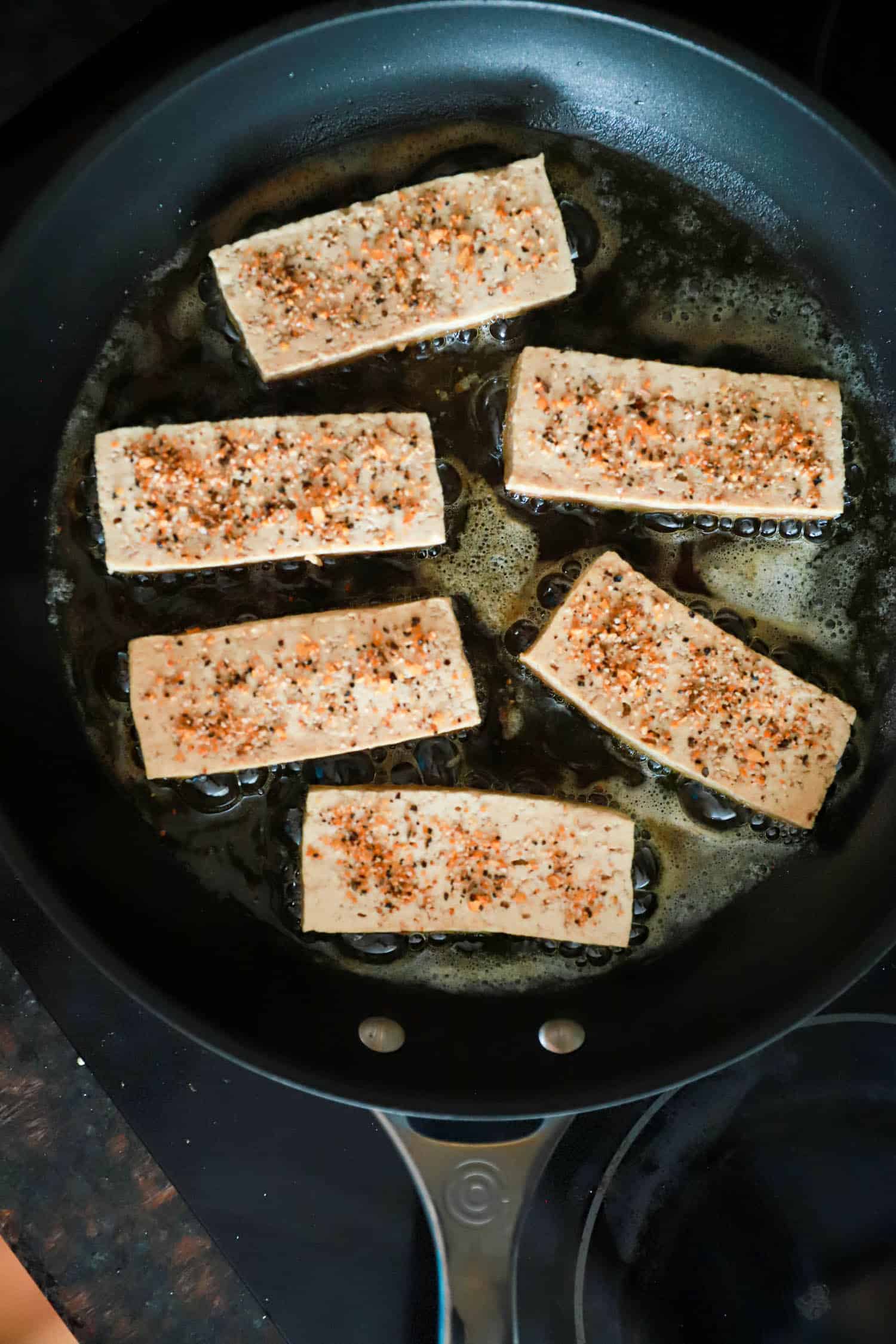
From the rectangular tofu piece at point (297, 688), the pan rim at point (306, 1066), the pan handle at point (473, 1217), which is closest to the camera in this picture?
the pan rim at point (306, 1066)

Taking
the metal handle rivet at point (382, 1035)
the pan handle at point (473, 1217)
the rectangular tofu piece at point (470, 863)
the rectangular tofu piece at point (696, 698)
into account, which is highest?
the rectangular tofu piece at point (696, 698)

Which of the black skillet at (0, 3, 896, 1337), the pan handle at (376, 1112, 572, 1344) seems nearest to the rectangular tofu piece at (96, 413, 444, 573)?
the black skillet at (0, 3, 896, 1337)

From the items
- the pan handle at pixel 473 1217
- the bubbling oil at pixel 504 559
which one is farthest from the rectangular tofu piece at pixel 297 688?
the pan handle at pixel 473 1217

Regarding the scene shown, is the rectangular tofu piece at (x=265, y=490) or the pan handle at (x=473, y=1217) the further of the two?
the rectangular tofu piece at (x=265, y=490)

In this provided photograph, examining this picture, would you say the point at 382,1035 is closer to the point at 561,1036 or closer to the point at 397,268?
the point at 561,1036

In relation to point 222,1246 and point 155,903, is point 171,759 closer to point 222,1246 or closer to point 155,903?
point 155,903

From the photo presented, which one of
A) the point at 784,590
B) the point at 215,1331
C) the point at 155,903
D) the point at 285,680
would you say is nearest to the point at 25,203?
the point at 285,680

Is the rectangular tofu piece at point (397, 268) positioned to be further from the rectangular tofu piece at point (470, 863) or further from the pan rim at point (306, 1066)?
the rectangular tofu piece at point (470, 863)

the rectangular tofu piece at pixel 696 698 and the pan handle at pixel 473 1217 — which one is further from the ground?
the rectangular tofu piece at pixel 696 698
